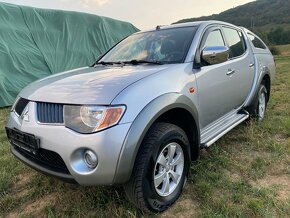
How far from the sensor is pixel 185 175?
3004 mm

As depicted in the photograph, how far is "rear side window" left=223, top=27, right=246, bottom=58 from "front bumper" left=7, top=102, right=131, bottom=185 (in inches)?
96.9

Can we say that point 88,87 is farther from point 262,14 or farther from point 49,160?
point 262,14

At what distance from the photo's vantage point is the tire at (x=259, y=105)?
466 cm

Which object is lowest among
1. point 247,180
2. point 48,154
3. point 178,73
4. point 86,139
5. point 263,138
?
point 263,138

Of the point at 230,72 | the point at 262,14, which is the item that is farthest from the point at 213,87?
the point at 262,14

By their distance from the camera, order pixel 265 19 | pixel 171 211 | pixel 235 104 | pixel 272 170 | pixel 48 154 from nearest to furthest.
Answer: pixel 48 154
pixel 171 211
pixel 272 170
pixel 235 104
pixel 265 19

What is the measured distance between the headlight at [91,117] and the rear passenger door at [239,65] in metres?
1.97

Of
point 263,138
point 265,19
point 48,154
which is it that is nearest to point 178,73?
point 48,154

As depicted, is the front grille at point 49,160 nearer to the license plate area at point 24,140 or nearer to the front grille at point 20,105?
the license plate area at point 24,140

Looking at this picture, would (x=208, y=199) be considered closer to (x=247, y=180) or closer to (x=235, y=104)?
(x=247, y=180)

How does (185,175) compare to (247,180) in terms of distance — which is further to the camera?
(247,180)

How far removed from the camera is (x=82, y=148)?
2.28m

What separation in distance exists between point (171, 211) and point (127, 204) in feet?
1.29

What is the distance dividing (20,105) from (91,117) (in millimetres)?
963
